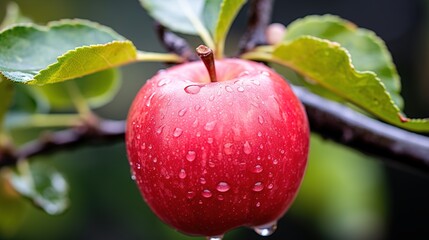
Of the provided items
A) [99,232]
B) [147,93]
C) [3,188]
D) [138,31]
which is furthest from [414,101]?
[147,93]

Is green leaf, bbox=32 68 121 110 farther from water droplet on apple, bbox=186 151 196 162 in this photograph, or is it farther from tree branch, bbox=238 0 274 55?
water droplet on apple, bbox=186 151 196 162

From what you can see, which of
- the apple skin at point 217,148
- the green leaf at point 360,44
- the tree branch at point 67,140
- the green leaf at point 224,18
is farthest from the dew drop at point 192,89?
the tree branch at point 67,140

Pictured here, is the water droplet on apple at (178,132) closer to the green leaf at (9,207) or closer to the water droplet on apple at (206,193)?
the water droplet on apple at (206,193)

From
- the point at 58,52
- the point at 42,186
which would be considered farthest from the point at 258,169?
the point at 42,186

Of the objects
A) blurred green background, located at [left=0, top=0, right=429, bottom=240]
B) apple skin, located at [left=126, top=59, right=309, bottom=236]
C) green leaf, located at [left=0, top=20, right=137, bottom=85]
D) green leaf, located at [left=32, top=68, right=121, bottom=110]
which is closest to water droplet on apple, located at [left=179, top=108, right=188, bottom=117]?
apple skin, located at [left=126, top=59, right=309, bottom=236]

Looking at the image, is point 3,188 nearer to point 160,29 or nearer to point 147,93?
point 160,29
